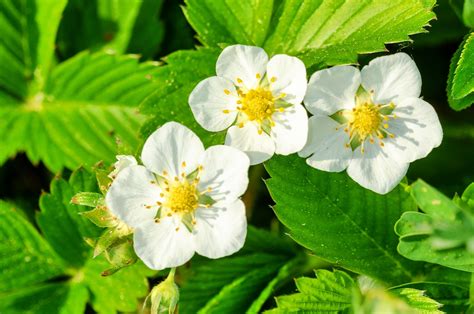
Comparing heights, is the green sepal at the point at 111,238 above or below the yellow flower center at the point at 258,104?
below

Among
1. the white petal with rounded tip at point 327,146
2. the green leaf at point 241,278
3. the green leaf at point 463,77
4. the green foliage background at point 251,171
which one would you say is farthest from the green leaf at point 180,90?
the green leaf at point 463,77

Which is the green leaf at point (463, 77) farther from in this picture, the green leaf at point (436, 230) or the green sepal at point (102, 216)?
the green sepal at point (102, 216)

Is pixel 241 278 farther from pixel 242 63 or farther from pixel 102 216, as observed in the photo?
pixel 242 63

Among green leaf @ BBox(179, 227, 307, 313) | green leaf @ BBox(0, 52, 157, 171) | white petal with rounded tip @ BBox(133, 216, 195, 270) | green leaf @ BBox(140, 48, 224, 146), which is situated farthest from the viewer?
green leaf @ BBox(0, 52, 157, 171)

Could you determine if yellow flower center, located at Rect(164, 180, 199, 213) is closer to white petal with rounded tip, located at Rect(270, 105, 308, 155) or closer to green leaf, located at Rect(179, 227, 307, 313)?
white petal with rounded tip, located at Rect(270, 105, 308, 155)

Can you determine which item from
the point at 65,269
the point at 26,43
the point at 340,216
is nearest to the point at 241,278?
the point at 340,216

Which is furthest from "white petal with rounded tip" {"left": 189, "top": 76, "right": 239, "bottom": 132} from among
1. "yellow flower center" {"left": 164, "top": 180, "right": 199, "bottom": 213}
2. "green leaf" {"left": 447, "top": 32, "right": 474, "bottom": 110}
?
"green leaf" {"left": 447, "top": 32, "right": 474, "bottom": 110}

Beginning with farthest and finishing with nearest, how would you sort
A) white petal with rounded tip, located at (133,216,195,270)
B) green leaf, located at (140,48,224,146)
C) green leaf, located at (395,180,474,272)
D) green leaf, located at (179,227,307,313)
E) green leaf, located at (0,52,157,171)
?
1. green leaf, located at (0,52,157,171)
2. green leaf, located at (179,227,307,313)
3. green leaf, located at (140,48,224,146)
4. white petal with rounded tip, located at (133,216,195,270)
5. green leaf, located at (395,180,474,272)

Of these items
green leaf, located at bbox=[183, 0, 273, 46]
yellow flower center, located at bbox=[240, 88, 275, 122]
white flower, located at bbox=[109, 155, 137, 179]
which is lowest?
yellow flower center, located at bbox=[240, 88, 275, 122]
